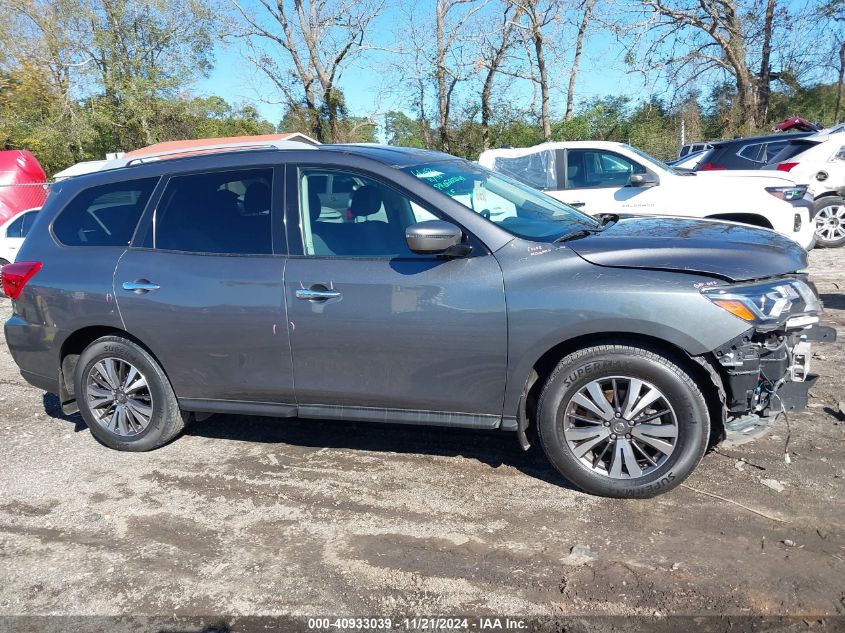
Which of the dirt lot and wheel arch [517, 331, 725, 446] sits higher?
wheel arch [517, 331, 725, 446]

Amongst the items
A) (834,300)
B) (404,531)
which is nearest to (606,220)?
(404,531)

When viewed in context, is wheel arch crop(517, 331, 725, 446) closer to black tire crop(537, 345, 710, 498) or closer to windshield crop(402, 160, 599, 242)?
black tire crop(537, 345, 710, 498)

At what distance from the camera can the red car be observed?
1630cm

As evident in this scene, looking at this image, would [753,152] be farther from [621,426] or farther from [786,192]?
[621,426]

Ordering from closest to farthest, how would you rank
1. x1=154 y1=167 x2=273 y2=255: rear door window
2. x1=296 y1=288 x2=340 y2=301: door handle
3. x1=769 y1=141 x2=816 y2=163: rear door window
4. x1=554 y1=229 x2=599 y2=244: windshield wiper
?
x1=554 y1=229 x2=599 y2=244: windshield wiper → x1=296 y1=288 x2=340 y2=301: door handle → x1=154 y1=167 x2=273 y2=255: rear door window → x1=769 y1=141 x2=816 y2=163: rear door window

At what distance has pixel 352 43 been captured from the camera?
81.9 ft

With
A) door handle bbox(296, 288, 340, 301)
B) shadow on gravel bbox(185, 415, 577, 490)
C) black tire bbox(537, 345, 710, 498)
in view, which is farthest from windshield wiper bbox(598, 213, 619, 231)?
door handle bbox(296, 288, 340, 301)

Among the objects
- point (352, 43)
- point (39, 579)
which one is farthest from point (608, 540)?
point (352, 43)

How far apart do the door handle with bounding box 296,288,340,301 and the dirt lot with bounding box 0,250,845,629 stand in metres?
1.12

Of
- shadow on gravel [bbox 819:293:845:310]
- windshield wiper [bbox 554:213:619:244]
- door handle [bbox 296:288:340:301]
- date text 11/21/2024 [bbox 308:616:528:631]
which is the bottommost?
date text 11/21/2024 [bbox 308:616:528:631]

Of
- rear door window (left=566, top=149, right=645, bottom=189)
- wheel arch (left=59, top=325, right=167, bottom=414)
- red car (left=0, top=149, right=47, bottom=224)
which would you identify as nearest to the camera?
wheel arch (left=59, top=325, right=167, bottom=414)

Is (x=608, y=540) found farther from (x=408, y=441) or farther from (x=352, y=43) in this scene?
(x=352, y=43)

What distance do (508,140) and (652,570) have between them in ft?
75.9

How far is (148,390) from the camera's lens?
15.2 feet
